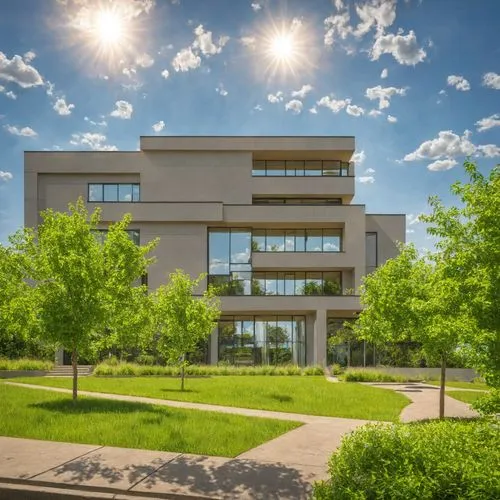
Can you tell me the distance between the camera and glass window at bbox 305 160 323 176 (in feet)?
149

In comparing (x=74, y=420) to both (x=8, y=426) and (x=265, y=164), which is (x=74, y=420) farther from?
(x=265, y=164)

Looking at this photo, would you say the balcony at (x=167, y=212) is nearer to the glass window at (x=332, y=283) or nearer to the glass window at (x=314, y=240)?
the glass window at (x=314, y=240)

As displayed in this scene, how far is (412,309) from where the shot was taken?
13602 millimetres

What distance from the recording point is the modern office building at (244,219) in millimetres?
40844

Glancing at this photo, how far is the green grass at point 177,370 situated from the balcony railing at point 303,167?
17.8 m

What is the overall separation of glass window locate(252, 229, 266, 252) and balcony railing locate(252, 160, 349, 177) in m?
5.76

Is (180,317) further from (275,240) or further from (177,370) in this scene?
(275,240)

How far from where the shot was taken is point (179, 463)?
8.68 meters

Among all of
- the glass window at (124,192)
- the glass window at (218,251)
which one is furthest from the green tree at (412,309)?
the glass window at (124,192)

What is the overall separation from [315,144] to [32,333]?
32607 millimetres

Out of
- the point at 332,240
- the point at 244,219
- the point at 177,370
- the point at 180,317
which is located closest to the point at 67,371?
the point at 177,370

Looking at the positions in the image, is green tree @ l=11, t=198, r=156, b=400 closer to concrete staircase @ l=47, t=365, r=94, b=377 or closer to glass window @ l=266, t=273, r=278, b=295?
concrete staircase @ l=47, t=365, r=94, b=377

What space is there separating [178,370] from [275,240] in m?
15.0

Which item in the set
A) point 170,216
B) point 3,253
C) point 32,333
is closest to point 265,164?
point 170,216
